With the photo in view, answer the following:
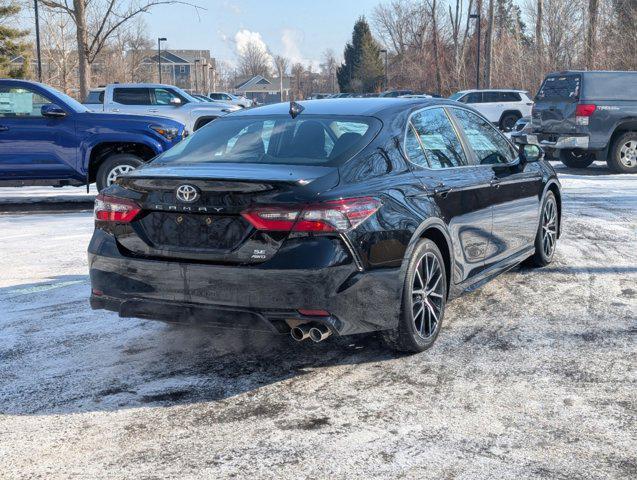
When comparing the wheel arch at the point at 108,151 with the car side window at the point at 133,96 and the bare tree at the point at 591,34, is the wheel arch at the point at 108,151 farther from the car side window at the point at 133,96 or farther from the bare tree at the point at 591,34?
the bare tree at the point at 591,34

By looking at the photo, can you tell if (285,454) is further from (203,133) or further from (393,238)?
(203,133)

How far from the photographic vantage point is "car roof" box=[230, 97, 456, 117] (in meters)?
4.93

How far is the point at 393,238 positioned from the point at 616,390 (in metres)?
1.37

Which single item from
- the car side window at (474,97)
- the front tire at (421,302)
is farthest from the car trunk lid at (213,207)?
the car side window at (474,97)

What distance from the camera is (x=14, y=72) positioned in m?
52.8

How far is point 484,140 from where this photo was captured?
6000 millimetres

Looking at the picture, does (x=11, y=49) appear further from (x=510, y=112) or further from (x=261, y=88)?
(x=261, y=88)

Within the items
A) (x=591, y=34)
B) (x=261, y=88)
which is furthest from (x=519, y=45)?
(x=261, y=88)

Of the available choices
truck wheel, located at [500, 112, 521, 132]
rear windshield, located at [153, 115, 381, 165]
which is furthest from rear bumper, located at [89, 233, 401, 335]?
truck wheel, located at [500, 112, 521, 132]

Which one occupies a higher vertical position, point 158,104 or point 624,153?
point 158,104

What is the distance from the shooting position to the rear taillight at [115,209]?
4262 millimetres

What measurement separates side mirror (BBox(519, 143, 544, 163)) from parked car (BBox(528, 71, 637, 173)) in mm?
8825

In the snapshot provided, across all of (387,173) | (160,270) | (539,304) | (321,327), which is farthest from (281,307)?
(539,304)

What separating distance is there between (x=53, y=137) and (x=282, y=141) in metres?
7.29
